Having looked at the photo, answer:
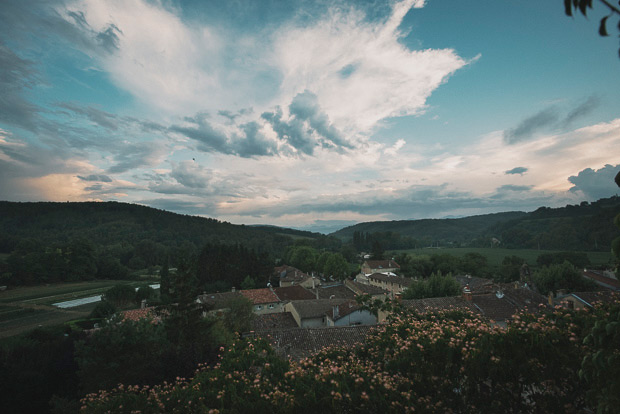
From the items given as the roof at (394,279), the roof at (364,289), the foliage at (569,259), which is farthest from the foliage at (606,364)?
the foliage at (569,259)

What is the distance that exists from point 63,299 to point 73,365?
38.4 metres

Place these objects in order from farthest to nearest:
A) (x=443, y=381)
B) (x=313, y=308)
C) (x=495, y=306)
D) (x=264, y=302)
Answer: (x=264, y=302)
(x=313, y=308)
(x=495, y=306)
(x=443, y=381)

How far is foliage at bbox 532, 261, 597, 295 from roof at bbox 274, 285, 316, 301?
33.4m

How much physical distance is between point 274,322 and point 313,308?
4.44m

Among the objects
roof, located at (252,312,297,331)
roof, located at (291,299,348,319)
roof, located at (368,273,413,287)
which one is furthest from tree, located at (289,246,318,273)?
roof, located at (252,312,297,331)

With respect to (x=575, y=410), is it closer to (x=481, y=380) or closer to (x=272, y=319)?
(x=481, y=380)

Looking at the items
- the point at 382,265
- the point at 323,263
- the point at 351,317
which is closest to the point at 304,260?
the point at 323,263

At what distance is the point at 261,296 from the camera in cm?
3972

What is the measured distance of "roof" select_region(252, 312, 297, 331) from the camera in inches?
1150

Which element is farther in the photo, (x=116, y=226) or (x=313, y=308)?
(x=116, y=226)

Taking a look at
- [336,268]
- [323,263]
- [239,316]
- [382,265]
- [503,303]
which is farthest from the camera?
[382,265]

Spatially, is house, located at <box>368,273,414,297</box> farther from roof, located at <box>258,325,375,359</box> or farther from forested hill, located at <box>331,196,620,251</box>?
forested hill, located at <box>331,196,620,251</box>

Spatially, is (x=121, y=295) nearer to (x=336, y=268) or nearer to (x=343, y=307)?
(x=343, y=307)

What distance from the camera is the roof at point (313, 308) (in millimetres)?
30331
